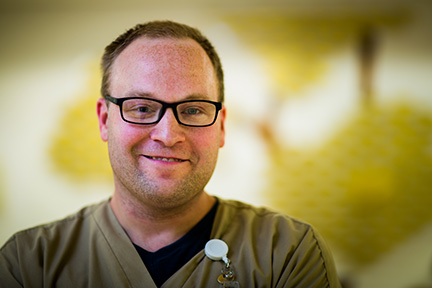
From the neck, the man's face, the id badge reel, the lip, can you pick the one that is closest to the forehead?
the man's face

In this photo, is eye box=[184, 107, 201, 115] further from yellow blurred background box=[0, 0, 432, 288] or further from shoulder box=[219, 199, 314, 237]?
yellow blurred background box=[0, 0, 432, 288]

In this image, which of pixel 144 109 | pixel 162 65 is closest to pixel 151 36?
pixel 162 65

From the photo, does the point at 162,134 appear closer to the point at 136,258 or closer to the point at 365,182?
the point at 136,258

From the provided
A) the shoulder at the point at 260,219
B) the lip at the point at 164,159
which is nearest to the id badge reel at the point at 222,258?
the shoulder at the point at 260,219

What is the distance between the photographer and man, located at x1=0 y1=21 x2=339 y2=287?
0.89 meters

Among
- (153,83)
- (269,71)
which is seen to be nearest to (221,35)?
(269,71)

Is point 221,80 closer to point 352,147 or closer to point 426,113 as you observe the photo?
point 352,147

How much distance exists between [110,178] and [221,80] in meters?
1.82

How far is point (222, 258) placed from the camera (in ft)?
3.05

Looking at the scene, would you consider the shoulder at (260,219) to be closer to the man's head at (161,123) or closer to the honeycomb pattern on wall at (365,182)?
the man's head at (161,123)

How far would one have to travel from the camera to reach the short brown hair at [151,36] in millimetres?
975

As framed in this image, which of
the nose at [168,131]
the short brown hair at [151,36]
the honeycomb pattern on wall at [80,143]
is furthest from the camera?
the honeycomb pattern on wall at [80,143]

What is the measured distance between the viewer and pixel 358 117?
8.92 ft

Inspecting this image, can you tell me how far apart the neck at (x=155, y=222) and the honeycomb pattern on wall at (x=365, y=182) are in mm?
1768
